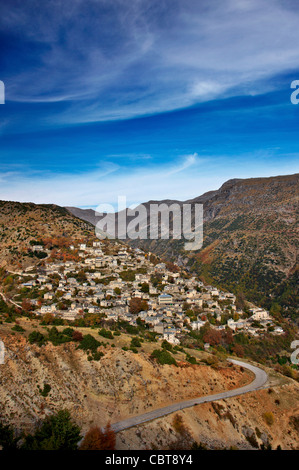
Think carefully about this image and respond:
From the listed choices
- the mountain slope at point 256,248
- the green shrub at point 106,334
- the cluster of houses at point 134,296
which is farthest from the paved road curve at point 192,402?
the mountain slope at point 256,248

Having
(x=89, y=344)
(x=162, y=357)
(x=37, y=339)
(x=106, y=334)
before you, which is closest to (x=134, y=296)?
(x=106, y=334)

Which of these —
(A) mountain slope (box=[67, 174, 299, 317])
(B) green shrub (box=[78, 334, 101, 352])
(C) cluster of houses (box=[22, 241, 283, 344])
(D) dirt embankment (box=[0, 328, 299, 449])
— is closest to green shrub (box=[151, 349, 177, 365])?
(D) dirt embankment (box=[0, 328, 299, 449])

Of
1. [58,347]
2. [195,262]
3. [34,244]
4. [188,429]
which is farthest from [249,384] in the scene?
[195,262]

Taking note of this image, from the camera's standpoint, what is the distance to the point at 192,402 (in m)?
28.8

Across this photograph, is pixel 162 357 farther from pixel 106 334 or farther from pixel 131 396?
pixel 106 334

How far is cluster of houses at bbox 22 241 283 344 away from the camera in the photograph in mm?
49844

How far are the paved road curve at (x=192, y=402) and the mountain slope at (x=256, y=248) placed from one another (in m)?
50.7

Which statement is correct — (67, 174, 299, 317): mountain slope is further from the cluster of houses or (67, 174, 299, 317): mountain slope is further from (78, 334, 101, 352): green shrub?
(78, 334, 101, 352): green shrub

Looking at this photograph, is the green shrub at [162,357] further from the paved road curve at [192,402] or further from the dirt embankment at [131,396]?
the paved road curve at [192,402]

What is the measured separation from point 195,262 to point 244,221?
3696cm

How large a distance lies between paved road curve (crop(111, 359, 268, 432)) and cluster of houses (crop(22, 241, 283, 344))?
12831mm

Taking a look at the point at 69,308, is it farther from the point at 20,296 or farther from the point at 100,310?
the point at 20,296

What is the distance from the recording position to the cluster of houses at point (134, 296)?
164ft

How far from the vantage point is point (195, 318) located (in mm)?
55094
